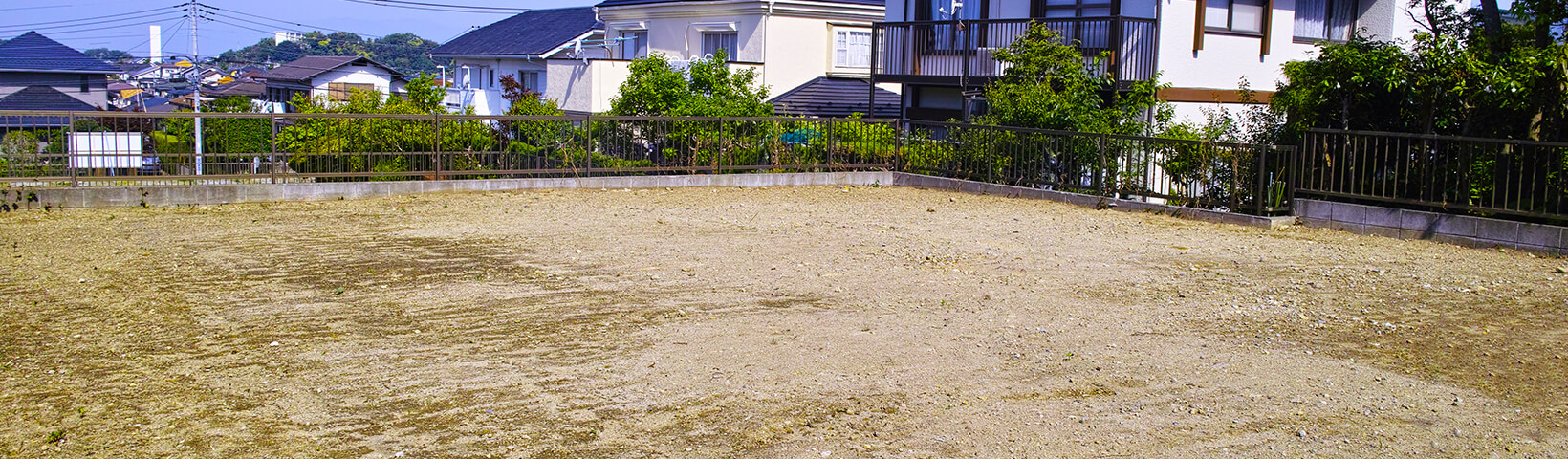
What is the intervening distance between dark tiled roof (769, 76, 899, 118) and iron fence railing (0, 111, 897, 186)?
818 centimetres

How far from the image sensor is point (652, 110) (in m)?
20.2

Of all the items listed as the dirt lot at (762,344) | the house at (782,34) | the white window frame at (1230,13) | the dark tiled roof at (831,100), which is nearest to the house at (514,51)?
the house at (782,34)

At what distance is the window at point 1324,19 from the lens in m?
21.2

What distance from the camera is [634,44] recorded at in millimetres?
35719

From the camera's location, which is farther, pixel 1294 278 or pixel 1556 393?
pixel 1294 278

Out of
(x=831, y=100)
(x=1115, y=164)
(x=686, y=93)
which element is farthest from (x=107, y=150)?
(x=831, y=100)

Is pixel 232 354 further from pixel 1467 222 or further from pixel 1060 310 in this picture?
pixel 1467 222

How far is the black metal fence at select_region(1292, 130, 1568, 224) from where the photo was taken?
11938 millimetres

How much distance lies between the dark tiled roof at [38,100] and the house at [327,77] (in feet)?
44.5

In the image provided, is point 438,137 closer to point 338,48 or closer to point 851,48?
point 851,48

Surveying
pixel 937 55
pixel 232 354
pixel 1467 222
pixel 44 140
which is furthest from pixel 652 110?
pixel 232 354

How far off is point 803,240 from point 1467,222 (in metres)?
6.67

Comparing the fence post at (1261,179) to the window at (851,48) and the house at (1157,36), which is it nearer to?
the house at (1157,36)

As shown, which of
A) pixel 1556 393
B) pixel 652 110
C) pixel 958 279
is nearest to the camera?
pixel 1556 393
